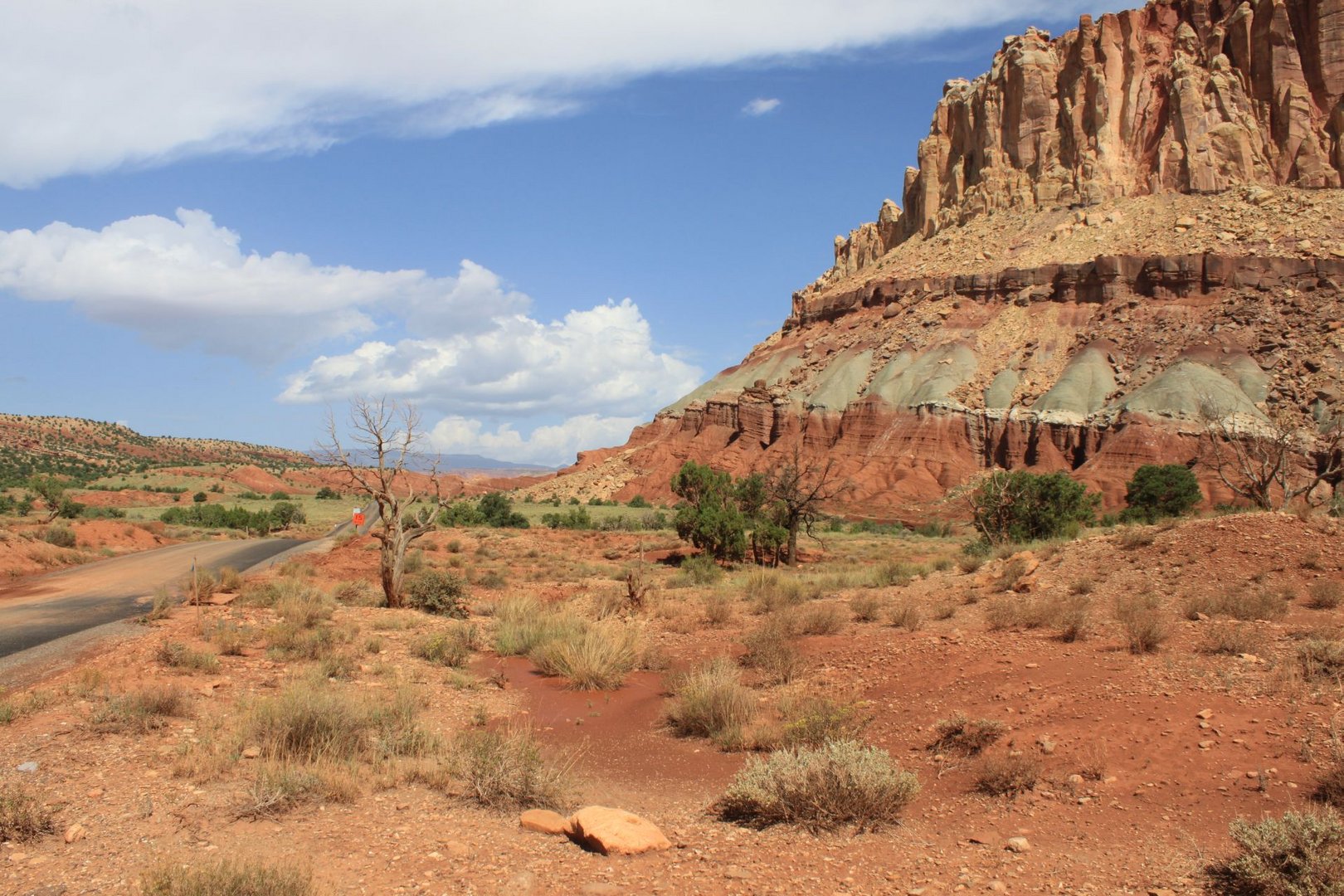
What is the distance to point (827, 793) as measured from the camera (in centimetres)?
687

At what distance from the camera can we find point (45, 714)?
28.5ft

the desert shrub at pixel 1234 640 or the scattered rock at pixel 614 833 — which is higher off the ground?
the desert shrub at pixel 1234 640

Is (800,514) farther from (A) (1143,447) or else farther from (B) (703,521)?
(A) (1143,447)

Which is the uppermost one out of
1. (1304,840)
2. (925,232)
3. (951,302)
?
(925,232)

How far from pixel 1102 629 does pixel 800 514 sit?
22.9 m

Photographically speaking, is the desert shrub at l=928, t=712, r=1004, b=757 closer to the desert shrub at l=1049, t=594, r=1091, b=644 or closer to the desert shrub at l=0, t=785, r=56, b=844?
the desert shrub at l=1049, t=594, r=1091, b=644

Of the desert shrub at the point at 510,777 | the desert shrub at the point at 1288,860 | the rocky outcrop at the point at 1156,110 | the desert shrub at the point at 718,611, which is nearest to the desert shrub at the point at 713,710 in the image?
the desert shrub at the point at 510,777

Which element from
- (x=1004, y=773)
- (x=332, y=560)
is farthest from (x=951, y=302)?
(x=1004, y=773)

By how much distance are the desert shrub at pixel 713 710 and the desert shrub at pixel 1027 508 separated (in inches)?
867

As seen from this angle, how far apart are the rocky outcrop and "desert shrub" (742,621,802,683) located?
80948 mm

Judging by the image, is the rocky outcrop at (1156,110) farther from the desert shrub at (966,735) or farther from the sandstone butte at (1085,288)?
the desert shrub at (966,735)

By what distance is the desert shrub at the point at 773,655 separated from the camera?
41.0 feet

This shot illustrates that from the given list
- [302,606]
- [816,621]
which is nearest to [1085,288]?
[816,621]

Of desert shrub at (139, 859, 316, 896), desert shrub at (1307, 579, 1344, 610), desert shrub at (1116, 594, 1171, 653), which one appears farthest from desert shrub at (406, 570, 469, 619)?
desert shrub at (1307, 579, 1344, 610)
